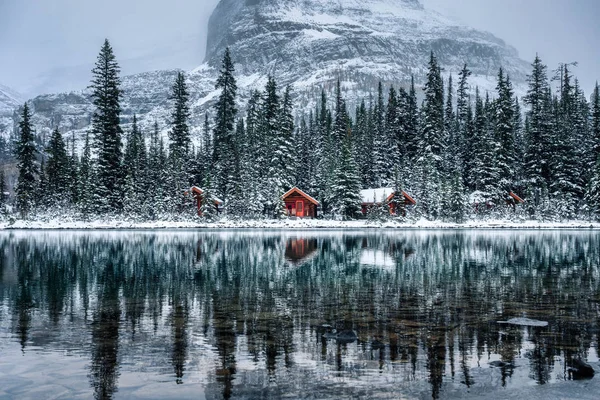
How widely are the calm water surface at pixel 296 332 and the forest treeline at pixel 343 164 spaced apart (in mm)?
48029

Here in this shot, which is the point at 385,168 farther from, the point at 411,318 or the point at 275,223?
the point at 411,318

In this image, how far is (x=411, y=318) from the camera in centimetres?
1262

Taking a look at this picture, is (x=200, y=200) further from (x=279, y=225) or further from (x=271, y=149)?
(x=279, y=225)

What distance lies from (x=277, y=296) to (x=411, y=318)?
4.60m

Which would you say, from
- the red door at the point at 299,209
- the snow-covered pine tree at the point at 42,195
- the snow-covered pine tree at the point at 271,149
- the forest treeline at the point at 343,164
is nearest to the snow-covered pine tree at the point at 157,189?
the forest treeline at the point at 343,164

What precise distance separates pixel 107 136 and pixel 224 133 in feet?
71.2

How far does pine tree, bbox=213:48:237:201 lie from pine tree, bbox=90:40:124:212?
14522mm

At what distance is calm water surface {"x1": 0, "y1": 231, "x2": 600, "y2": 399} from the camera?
8.01m

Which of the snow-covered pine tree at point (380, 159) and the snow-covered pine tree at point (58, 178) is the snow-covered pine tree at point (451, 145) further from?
the snow-covered pine tree at point (58, 178)

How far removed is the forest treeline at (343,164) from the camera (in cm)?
6944

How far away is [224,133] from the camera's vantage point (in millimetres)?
86500

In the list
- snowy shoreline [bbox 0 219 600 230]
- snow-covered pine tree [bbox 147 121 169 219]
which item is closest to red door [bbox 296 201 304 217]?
snowy shoreline [bbox 0 219 600 230]

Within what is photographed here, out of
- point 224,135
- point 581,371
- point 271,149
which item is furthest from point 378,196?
point 581,371

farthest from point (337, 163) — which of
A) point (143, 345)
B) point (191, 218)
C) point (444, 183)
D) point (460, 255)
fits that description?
point (143, 345)
